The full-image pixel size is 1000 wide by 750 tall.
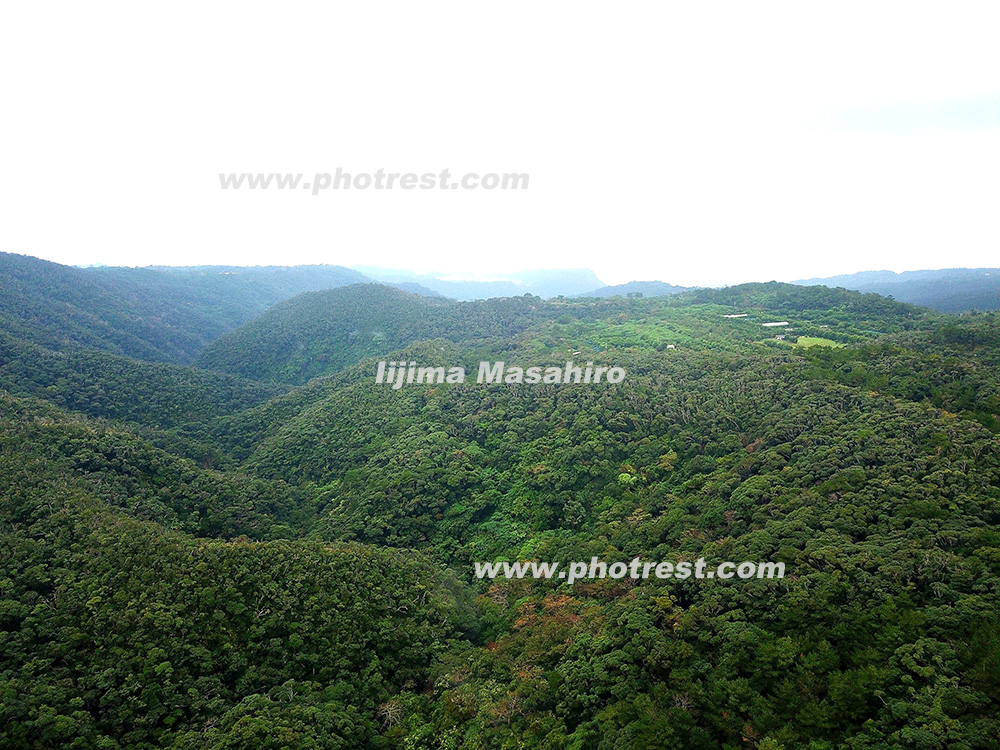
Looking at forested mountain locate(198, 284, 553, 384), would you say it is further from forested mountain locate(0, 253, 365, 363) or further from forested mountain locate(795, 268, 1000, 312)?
forested mountain locate(795, 268, 1000, 312)

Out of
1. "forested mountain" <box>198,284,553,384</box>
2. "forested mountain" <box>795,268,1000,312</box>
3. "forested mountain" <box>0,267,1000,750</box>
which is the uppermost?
"forested mountain" <box>795,268,1000,312</box>

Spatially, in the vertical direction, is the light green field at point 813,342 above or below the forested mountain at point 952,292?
below

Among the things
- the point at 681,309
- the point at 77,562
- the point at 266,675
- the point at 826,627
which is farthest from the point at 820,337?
the point at 77,562

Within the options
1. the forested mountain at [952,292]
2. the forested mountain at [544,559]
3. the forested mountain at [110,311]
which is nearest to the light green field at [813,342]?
the forested mountain at [544,559]

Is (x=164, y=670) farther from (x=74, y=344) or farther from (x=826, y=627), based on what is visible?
(x=74, y=344)

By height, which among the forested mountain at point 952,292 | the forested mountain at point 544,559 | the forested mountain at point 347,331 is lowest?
the forested mountain at point 544,559

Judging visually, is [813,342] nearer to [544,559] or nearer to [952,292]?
[544,559]

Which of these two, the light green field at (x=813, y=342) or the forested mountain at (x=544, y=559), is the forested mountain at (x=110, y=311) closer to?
the forested mountain at (x=544, y=559)

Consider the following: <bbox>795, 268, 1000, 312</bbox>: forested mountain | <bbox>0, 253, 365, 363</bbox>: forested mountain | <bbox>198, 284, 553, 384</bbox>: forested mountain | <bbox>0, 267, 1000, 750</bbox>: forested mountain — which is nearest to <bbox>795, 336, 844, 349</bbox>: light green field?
<bbox>0, 267, 1000, 750</bbox>: forested mountain
